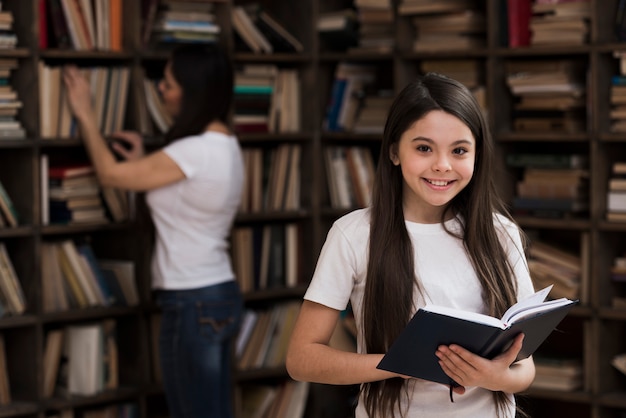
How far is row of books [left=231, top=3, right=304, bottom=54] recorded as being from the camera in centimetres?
384

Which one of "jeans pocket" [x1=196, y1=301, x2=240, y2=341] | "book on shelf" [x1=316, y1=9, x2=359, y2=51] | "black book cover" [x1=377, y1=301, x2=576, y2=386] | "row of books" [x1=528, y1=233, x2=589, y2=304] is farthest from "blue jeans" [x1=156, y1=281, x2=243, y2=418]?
"black book cover" [x1=377, y1=301, x2=576, y2=386]

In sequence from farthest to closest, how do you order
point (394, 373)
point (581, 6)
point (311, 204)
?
1. point (311, 204)
2. point (581, 6)
3. point (394, 373)

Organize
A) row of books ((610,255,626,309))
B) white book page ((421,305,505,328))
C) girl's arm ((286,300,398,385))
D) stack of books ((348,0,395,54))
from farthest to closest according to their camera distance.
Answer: stack of books ((348,0,395,54))
row of books ((610,255,626,309))
girl's arm ((286,300,398,385))
white book page ((421,305,505,328))

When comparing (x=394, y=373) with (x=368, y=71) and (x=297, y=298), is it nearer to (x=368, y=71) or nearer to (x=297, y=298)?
(x=297, y=298)

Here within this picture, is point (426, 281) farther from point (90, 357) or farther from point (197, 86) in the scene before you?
point (90, 357)

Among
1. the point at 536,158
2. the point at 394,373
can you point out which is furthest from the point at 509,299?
the point at 536,158

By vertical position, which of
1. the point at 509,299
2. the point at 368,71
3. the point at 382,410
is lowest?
the point at 382,410

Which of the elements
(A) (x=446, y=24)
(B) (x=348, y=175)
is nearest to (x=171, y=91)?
(B) (x=348, y=175)

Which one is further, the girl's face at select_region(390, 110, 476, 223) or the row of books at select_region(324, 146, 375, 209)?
the row of books at select_region(324, 146, 375, 209)

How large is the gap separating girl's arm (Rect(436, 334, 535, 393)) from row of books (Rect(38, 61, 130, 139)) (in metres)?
2.05

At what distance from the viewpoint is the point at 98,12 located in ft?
11.4

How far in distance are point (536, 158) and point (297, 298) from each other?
1108 millimetres

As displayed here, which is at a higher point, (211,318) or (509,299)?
(509,299)

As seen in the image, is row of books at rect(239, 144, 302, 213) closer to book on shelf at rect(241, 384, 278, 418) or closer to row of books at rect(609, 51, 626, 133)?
book on shelf at rect(241, 384, 278, 418)
